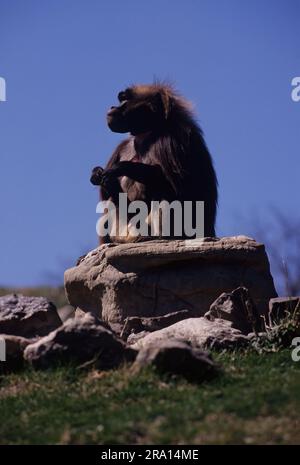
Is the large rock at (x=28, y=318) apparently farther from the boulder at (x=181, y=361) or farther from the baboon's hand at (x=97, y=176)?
the baboon's hand at (x=97, y=176)

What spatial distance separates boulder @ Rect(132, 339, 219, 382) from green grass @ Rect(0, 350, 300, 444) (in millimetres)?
76

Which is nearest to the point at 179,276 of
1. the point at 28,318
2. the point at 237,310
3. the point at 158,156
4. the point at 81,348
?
the point at 237,310

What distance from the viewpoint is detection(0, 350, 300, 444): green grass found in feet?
18.2

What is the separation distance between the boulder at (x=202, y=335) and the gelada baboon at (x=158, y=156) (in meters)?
3.01

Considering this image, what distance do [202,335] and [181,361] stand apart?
1.38m

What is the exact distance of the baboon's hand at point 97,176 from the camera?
1159 cm

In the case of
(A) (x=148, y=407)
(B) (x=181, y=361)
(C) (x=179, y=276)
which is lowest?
(A) (x=148, y=407)

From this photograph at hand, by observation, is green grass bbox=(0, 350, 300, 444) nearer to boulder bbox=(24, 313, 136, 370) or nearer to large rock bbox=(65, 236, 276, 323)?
boulder bbox=(24, 313, 136, 370)

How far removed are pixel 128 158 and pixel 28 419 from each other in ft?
21.0

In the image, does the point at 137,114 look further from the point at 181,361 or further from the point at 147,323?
the point at 181,361

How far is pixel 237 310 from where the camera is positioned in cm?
834

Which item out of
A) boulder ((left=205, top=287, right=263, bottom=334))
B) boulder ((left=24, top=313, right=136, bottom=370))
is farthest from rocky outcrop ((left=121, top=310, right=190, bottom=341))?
boulder ((left=24, top=313, right=136, bottom=370))
